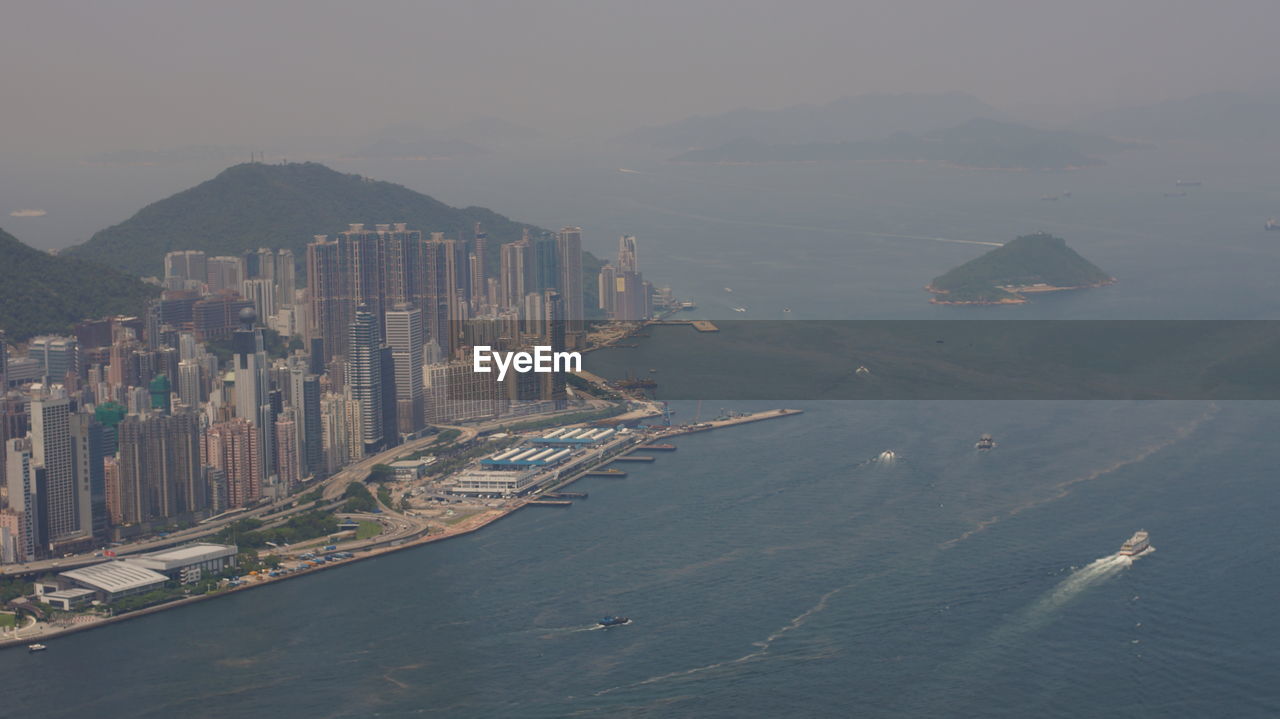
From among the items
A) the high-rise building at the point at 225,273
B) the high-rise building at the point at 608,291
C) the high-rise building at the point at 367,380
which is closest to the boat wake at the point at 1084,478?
the high-rise building at the point at 367,380

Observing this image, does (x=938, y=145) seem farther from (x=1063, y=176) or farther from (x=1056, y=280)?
(x=1056, y=280)

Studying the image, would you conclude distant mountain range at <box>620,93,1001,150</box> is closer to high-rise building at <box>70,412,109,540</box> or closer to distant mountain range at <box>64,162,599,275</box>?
distant mountain range at <box>64,162,599,275</box>

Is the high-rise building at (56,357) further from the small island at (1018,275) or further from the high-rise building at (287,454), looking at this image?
the small island at (1018,275)

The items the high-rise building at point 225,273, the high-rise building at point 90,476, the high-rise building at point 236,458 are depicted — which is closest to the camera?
the high-rise building at point 90,476

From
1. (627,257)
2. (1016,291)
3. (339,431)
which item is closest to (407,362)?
(339,431)

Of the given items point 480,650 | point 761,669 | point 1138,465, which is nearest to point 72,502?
point 480,650
